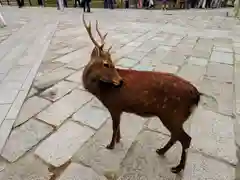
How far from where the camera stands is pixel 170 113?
1610mm

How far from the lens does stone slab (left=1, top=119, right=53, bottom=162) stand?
2105mm

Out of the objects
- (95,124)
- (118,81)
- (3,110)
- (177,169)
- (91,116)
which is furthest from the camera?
(3,110)

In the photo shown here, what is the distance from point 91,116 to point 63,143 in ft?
1.84

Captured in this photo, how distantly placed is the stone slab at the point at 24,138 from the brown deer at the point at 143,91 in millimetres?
980

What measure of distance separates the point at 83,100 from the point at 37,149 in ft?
3.46

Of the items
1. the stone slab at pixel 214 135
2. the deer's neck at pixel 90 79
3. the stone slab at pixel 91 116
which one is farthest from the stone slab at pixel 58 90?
the stone slab at pixel 214 135

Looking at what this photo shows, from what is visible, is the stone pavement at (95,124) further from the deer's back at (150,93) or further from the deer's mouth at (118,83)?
the deer's mouth at (118,83)

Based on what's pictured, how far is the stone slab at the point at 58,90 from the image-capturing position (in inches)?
123

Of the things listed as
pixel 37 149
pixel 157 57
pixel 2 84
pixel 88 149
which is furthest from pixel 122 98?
pixel 157 57

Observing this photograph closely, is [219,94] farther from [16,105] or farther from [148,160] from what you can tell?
[16,105]

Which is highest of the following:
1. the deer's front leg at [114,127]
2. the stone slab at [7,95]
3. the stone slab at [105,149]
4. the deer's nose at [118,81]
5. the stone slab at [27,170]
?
the deer's nose at [118,81]

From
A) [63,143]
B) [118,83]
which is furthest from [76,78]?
[118,83]

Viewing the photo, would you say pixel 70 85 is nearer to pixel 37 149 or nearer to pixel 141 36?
pixel 37 149

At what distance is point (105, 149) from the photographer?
2154 millimetres
